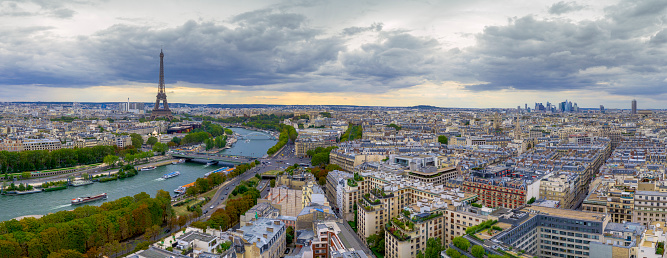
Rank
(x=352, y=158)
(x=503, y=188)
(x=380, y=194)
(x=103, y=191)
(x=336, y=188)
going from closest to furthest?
(x=380, y=194) → (x=503, y=188) → (x=336, y=188) → (x=103, y=191) → (x=352, y=158)

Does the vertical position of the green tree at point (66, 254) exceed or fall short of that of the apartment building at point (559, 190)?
it falls short

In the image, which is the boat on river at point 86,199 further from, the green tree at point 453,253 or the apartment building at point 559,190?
the apartment building at point 559,190

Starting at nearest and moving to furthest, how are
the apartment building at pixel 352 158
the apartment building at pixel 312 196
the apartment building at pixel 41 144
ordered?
1. the apartment building at pixel 312 196
2. the apartment building at pixel 352 158
3. the apartment building at pixel 41 144

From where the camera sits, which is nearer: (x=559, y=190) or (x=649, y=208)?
(x=649, y=208)

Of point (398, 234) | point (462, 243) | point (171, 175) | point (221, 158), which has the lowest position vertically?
point (171, 175)

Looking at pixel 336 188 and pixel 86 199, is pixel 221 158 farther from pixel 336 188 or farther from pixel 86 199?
pixel 336 188

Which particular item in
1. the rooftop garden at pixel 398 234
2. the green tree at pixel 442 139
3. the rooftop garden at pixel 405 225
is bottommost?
the rooftop garden at pixel 398 234

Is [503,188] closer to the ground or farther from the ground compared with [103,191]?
farther from the ground

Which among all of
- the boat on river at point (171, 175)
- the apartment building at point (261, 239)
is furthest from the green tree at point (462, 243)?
the boat on river at point (171, 175)

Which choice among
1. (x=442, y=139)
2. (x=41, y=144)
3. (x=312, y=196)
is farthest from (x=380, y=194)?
(x=41, y=144)

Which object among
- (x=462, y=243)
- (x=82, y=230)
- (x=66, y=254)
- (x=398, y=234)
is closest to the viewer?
(x=462, y=243)

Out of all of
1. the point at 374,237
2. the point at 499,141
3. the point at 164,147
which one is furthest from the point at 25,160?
the point at 499,141

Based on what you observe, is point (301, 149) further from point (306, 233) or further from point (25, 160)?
point (306, 233)
